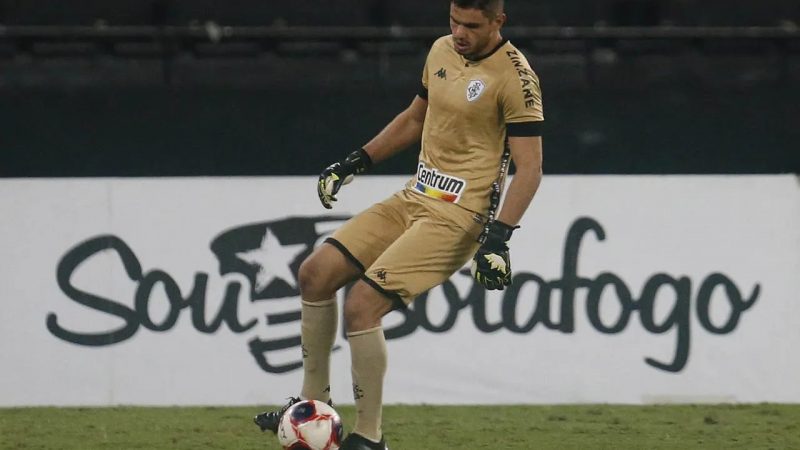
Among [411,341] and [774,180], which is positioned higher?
[774,180]

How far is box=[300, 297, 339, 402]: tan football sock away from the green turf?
62 centimetres

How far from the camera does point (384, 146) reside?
19.0 ft

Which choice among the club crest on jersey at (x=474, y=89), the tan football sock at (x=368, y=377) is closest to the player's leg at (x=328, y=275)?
the tan football sock at (x=368, y=377)

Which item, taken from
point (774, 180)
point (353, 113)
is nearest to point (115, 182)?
point (353, 113)

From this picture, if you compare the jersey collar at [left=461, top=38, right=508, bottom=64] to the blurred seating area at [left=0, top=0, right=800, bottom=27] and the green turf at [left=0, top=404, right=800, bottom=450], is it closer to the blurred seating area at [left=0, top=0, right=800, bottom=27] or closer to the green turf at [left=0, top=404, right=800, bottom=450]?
the green turf at [left=0, top=404, right=800, bottom=450]

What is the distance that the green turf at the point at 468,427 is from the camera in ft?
20.4

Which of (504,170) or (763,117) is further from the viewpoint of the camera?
(763,117)

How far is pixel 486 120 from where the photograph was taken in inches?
209

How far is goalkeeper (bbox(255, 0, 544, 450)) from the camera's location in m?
5.20

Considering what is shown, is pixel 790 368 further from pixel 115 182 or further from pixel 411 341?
pixel 115 182

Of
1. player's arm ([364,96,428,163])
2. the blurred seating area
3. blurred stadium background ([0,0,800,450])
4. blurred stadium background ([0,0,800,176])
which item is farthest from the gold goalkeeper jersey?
the blurred seating area

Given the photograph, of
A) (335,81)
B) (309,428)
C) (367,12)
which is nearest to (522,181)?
(309,428)

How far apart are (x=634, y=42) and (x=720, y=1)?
4.74ft

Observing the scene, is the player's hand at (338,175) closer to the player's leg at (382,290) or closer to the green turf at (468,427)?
the player's leg at (382,290)
